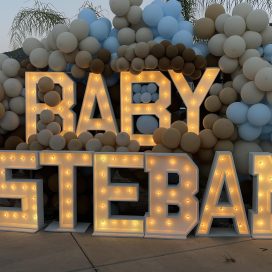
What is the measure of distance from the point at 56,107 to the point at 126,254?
215cm

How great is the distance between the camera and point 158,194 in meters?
4.14

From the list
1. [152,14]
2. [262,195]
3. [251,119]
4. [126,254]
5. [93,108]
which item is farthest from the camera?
[93,108]

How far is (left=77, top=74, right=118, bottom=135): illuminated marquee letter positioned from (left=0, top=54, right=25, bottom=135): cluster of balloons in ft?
2.95

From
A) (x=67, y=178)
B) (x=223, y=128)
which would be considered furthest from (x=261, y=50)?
(x=67, y=178)

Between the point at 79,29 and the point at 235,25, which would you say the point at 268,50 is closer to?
the point at 235,25

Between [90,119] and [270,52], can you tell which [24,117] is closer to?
[90,119]

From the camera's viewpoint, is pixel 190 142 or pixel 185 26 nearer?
pixel 190 142

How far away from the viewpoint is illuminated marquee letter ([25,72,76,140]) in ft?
16.0

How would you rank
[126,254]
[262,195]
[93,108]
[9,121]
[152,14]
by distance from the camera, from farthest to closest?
[9,121]
[93,108]
[152,14]
[262,195]
[126,254]

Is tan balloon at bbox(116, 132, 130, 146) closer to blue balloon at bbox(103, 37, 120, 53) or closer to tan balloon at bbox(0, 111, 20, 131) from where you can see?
blue balloon at bbox(103, 37, 120, 53)

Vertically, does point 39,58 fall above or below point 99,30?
below

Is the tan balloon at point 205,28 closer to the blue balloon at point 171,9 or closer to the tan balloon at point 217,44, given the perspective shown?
the tan balloon at point 217,44

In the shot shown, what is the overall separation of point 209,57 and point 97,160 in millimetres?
1927

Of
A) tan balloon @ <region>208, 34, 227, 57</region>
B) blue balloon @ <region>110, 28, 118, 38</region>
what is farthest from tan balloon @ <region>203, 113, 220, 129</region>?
blue balloon @ <region>110, 28, 118, 38</region>
